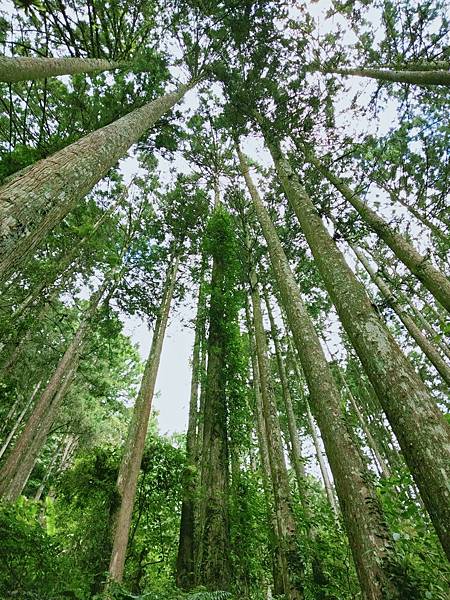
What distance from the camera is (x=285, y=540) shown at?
17.0 feet

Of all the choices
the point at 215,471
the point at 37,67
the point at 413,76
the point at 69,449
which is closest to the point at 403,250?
the point at 413,76

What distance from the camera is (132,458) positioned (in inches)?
293

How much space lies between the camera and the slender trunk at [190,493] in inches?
274

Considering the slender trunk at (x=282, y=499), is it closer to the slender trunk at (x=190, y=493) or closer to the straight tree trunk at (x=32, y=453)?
the slender trunk at (x=190, y=493)

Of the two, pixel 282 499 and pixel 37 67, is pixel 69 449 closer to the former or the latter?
pixel 282 499

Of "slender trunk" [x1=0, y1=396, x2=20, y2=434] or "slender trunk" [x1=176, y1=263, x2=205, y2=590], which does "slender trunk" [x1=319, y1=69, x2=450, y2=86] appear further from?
"slender trunk" [x1=0, y1=396, x2=20, y2=434]

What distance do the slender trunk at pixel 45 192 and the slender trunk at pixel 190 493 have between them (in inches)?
290

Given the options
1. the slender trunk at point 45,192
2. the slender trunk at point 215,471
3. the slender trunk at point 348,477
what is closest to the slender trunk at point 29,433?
the slender trunk at point 215,471

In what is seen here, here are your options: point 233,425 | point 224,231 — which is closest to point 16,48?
point 224,231

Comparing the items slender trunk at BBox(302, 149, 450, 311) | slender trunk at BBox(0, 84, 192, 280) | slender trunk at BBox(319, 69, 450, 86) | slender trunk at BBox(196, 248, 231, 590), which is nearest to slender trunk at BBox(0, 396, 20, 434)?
slender trunk at BBox(196, 248, 231, 590)

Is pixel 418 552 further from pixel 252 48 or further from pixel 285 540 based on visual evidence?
pixel 252 48

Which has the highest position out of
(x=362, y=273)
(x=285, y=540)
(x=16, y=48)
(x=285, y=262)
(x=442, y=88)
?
(x=362, y=273)

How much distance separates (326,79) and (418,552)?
10.1m

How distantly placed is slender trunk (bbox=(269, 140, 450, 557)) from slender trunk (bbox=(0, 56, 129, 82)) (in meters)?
4.61
